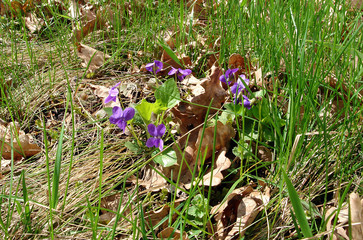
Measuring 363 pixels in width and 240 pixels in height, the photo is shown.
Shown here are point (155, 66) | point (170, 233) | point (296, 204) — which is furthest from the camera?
point (155, 66)

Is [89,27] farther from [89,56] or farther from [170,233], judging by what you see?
[170,233]

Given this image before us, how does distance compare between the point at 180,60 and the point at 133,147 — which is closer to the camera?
the point at 133,147

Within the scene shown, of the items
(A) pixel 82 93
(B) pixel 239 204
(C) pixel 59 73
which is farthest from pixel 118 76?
(B) pixel 239 204

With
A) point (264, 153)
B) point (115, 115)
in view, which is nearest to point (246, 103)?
point (264, 153)

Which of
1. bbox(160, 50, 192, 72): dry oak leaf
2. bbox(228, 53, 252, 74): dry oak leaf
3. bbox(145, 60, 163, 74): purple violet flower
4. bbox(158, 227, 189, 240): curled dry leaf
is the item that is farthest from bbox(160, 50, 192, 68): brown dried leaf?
bbox(158, 227, 189, 240): curled dry leaf

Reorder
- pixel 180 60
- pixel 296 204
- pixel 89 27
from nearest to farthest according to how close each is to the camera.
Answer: pixel 296 204 < pixel 180 60 < pixel 89 27

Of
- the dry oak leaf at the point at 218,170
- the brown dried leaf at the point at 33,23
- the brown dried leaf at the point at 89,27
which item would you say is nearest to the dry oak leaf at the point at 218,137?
the dry oak leaf at the point at 218,170

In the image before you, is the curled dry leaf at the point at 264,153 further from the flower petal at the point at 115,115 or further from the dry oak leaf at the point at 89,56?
the dry oak leaf at the point at 89,56
